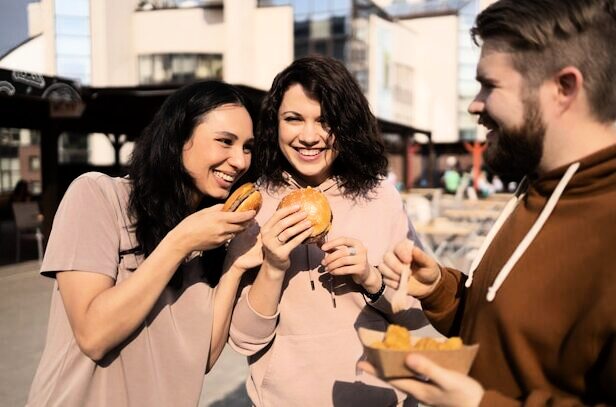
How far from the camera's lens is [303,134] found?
6.54 ft

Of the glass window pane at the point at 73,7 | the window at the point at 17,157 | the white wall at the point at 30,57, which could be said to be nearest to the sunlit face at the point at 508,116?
the window at the point at 17,157

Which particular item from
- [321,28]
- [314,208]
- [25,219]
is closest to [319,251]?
[314,208]

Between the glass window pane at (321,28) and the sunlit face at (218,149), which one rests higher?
the glass window pane at (321,28)

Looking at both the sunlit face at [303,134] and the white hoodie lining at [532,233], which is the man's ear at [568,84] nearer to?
the white hoodie lining at [532,233]

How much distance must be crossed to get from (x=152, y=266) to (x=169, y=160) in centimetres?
49

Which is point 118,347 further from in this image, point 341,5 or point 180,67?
point 341,5

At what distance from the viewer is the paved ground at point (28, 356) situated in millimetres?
4250

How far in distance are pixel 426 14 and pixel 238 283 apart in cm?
4521

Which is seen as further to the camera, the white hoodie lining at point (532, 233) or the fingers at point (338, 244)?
the fingers at point (338, 244)

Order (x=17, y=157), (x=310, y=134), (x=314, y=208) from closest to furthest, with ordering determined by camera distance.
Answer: (x=314, y=208) < (x=310, y=134) < (x=17, y=157)

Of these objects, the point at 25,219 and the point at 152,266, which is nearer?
the point at 152,266

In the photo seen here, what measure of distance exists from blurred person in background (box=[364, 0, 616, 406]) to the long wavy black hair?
1042 millimetres

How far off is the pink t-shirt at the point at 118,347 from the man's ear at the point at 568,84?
1276mm

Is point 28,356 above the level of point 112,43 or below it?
below
